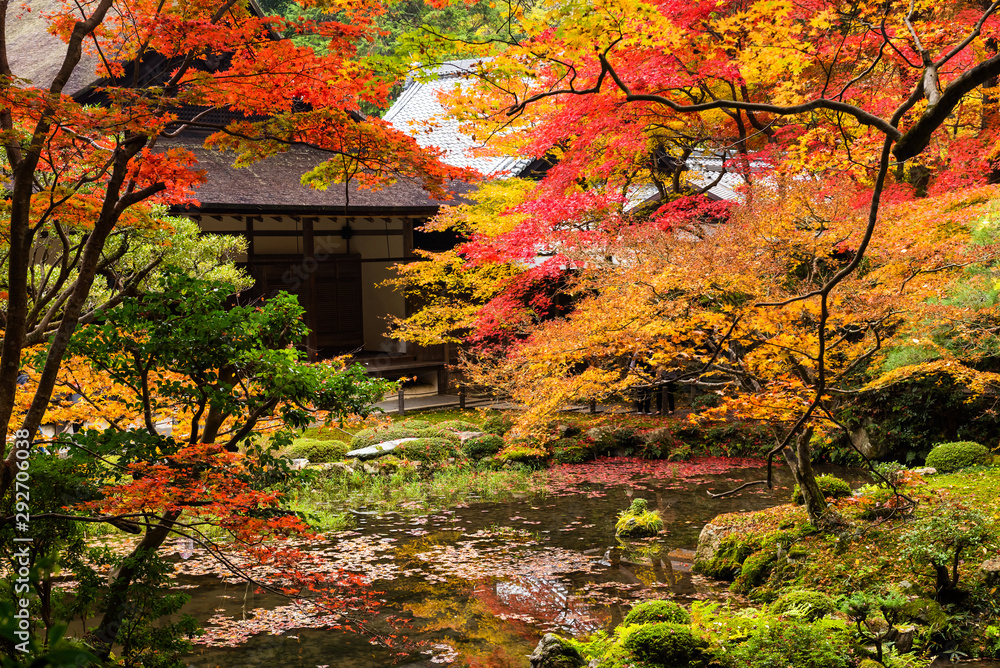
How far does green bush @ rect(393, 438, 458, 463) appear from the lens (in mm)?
13719

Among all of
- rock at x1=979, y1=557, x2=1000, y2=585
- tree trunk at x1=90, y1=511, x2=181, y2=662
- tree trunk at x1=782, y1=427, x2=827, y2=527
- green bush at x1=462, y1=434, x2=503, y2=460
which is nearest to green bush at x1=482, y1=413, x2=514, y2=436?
green bush at x1=462, y1=434, x2=503, y2=460

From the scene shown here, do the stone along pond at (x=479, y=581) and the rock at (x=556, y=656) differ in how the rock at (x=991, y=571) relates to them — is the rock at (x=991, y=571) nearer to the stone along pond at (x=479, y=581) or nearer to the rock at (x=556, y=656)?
the stone along pond at (x=479, y=581)

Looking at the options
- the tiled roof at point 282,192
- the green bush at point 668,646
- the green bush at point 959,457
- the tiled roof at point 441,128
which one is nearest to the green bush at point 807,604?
the green bush at point 668,646

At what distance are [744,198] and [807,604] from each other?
8210mm

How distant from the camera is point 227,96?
5.20 meters

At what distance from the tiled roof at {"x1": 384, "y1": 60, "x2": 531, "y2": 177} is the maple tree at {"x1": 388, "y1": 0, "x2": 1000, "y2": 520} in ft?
15.5

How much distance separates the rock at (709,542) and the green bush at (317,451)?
727 cm

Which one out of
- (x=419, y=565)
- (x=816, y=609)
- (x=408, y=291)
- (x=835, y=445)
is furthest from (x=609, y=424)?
(x=816, y=609)

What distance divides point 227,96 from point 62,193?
4.83 ft

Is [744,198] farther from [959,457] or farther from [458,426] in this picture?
[458,426]

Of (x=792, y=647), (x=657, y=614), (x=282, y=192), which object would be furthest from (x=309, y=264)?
(x=792, y=647)

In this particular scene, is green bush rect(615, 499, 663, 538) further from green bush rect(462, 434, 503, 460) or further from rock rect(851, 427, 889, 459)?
rock rect(851, 427, 889, 459)

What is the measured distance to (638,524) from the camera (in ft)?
33.3

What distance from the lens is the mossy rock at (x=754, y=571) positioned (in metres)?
7.79
